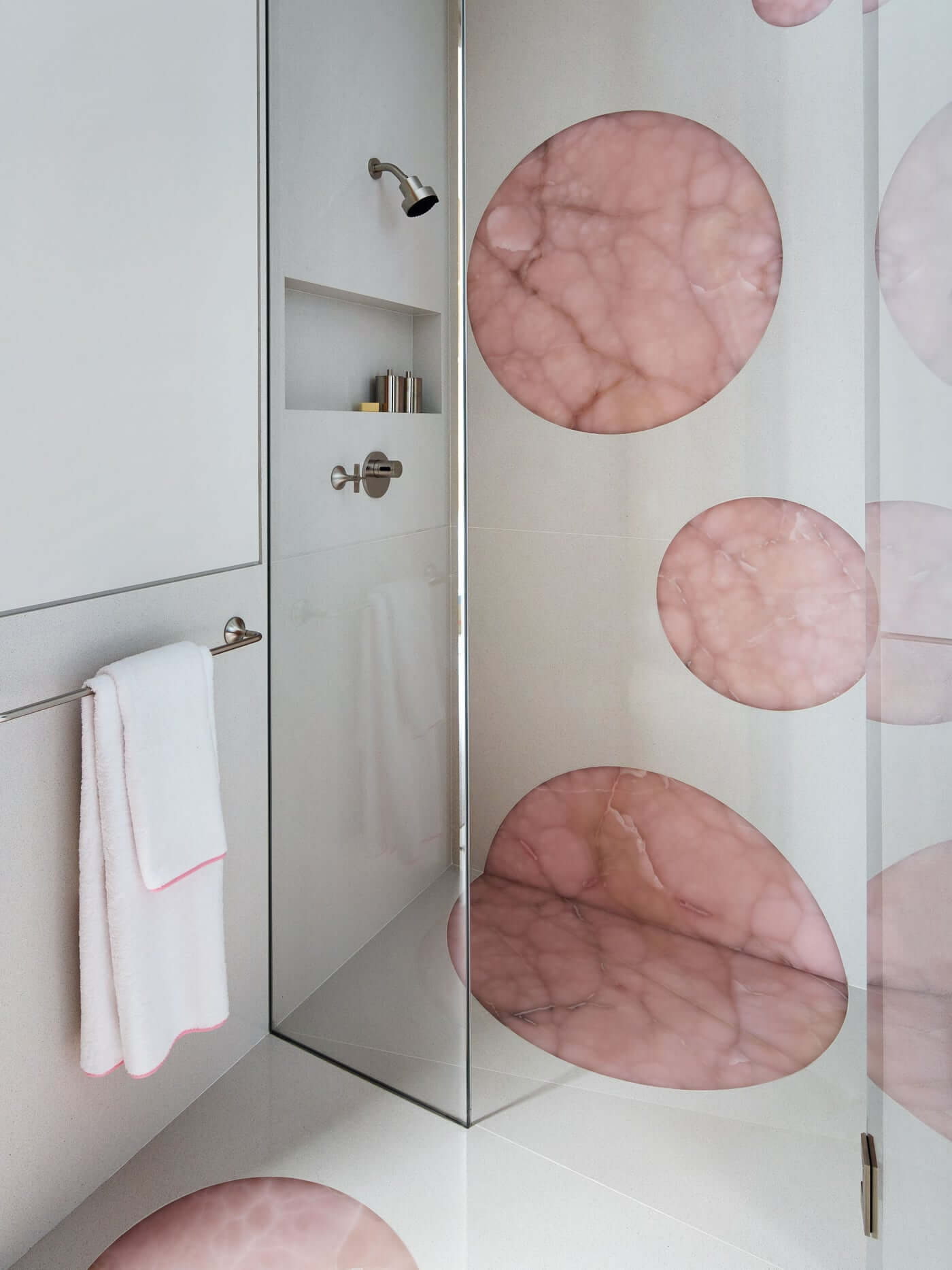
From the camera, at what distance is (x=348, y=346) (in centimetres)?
139

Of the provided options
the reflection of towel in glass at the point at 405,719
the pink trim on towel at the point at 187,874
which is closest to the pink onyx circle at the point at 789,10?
the reflection of towel in glass at the point at 405,719

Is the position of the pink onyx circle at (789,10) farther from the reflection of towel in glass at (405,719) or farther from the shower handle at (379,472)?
the reflection of towel in glass at (405,719)

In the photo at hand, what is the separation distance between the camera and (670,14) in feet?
5.09

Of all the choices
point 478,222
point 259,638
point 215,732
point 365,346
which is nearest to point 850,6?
point 478,222

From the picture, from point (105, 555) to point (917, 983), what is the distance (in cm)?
110

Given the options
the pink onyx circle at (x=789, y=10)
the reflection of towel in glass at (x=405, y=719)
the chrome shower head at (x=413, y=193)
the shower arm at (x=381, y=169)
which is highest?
the pink onyx circle at (x=789, y=10)

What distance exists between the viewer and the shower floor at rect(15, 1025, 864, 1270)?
3.99 feet

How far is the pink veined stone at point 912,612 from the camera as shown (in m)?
0.78

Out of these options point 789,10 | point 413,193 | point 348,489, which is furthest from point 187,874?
point 789,10

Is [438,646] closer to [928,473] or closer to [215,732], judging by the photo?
[215,732]

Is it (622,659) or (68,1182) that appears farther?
(622,659)

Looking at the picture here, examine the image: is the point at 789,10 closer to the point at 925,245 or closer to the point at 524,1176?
the point at 925,245

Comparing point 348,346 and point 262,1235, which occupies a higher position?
point 348,346

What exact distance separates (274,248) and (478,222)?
1.39 feet
